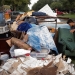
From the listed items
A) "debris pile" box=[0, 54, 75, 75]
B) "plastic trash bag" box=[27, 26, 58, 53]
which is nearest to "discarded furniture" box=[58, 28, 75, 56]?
"plastic trash bag" box=[27, 26, 58, 53]

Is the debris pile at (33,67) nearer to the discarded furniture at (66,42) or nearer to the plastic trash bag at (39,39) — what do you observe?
the plastic trash bag at (39,39)

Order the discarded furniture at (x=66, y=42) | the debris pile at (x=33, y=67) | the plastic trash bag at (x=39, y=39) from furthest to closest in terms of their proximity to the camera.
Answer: the discarded furniture at (x=66, y=42)
the plastic trash bag at (x=39, y=39)
the debris pile at (x=33, y=67)

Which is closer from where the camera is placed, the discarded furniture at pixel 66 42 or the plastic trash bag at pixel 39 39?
the plastic trash bag at pixel 39 39

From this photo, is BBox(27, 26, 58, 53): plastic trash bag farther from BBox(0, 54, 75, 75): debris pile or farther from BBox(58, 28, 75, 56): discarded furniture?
BBox(0, 54, 75, 75): debris pile

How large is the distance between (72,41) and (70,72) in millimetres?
2206

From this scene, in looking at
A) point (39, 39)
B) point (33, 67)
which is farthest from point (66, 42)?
point (33, 67)

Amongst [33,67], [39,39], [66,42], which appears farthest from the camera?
[66,42]

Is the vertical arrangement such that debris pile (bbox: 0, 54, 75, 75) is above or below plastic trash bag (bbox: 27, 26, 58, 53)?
below

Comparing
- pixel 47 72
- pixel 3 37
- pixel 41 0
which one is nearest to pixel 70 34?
pixel 3 37

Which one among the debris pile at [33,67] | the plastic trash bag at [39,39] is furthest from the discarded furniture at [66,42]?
the debris pile at [33,67]

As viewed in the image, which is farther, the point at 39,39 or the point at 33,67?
the point at 39,39

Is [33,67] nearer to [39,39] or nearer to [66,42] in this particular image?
[39,39]

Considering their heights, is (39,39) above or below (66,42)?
above

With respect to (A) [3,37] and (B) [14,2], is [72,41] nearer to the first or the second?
(A) [3,37]
